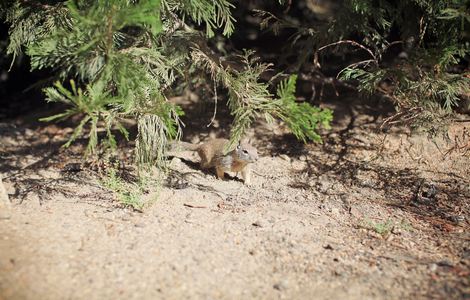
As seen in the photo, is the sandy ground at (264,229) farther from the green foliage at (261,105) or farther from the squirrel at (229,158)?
the green foliage at (261,105)

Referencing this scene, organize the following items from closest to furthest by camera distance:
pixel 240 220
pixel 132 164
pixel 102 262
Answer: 1. pixel 102 262
2. pixel 240 220
3. pixel 132 164

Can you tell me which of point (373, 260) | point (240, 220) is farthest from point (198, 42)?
point (373, 260)

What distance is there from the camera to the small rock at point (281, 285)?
2.76 m

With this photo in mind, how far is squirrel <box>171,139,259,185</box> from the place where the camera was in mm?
4745

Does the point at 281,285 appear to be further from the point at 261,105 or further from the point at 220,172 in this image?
the point at 220,172

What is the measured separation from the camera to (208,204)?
13.3 feet

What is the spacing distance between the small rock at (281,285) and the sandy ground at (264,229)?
1 centimetres

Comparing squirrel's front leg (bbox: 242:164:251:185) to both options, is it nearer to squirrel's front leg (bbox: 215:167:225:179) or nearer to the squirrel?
the squirrel

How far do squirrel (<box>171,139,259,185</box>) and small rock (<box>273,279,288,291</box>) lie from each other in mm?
2029

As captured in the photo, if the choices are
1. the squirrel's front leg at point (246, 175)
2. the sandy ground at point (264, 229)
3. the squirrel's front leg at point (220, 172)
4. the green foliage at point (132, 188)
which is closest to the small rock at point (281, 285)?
the sandy ground at point (264, 229)

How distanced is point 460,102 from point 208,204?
153 inches

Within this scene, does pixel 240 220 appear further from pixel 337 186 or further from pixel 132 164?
pixel 132 164

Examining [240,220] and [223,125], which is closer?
[240,220]

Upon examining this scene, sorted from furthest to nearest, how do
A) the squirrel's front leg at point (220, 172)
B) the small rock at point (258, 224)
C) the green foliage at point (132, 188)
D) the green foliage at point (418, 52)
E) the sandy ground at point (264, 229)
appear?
the squirrel's front leg at point (220, 172) → the green foliage at point (418, 52) → the green foliage at point (132, 188) → the small rock at point (258, 224) → the sandy ground at point (264, 229)
